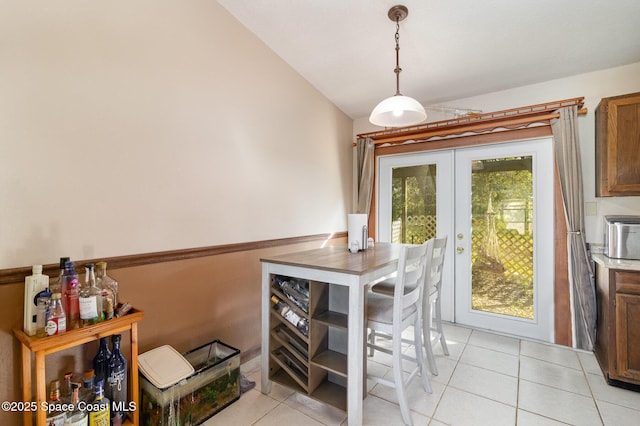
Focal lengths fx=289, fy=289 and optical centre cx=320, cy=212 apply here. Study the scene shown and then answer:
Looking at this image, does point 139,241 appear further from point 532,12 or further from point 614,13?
point 614,13

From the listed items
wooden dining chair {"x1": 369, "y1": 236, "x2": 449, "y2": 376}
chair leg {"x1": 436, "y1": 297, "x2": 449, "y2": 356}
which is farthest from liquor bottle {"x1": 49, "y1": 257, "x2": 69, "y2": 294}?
chair leg {"x1": 436, "y1": 297, "x2": 449, "y2": 356}

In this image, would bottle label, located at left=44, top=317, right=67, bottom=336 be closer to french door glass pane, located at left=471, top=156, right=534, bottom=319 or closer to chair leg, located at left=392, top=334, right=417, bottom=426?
chair leg, located at left=392, top=334, right=417, bottom=426

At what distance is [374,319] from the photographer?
1835mm

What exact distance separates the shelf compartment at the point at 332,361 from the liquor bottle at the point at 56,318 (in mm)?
1302

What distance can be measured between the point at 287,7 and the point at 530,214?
116 inches

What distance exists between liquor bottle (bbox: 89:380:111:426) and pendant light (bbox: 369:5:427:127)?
2255 millimetres

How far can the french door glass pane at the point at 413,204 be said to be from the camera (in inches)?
136

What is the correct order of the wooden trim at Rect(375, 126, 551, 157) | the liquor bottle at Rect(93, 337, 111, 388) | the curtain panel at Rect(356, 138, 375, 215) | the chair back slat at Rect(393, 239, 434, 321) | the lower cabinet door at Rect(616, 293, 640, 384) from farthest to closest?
1. the curtain panel at Rect(356, 138, 375, 215)
2. the wooden trim at Rect(375, 126, 551, 157)
3. the lower cabinet door at Rect(616, 293, 640, 384)
4. the chair back slat at Rect(393, 239, 434, 321)
5. the liquor bottle at Rect(93, 337, 111, 388)

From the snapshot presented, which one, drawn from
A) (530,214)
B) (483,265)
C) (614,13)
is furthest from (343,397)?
(614,13)

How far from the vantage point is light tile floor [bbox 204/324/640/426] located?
1.78m

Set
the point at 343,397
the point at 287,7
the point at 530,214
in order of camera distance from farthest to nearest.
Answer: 1. the point at 530,214
2. the point at 287,7
3. the point at 343,397

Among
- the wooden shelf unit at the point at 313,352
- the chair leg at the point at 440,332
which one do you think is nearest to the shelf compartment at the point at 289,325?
the wooden shelf unit at the point at 313,352

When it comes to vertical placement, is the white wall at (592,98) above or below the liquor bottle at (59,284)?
above

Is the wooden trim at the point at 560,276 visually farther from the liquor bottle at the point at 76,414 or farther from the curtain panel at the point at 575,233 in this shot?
the liquor bottle at the point at 76,414
